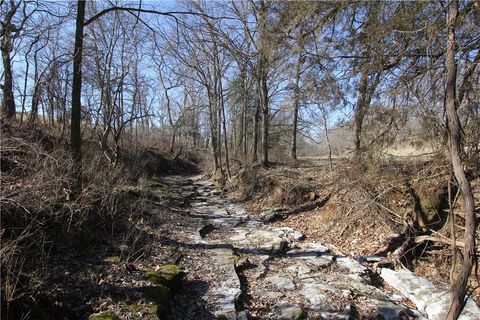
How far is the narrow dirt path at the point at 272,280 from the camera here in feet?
14.8

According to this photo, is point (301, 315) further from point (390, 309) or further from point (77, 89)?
point (77, 89)

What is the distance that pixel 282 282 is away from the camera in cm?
545

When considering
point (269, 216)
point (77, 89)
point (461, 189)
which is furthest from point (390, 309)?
point (77, 89)

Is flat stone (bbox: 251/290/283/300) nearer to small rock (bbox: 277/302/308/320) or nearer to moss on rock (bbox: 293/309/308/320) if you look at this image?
small rock (bbox: 277/302/308/320)

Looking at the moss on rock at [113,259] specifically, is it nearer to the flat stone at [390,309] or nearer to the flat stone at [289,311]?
the flat stone at [289,311]

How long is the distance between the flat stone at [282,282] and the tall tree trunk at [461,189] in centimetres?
227

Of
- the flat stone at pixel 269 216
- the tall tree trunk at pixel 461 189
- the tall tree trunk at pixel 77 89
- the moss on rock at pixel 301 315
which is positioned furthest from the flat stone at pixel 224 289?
the flat stone at pixel 269 216

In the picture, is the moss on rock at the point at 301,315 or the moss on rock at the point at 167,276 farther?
the moss on rock at the point at 167,276

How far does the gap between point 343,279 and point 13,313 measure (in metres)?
4.59

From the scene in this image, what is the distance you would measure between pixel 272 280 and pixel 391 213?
11.0 feet

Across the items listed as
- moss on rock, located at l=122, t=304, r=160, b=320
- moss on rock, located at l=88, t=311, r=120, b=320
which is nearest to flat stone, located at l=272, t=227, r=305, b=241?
moss on rock, located at l=122, t=304, r=160, b=320

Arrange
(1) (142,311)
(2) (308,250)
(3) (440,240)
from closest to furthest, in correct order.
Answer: (1) (142,311) < (3) (440,240) < (2) (308,250)

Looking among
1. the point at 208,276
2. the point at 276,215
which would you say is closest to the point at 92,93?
the point at 276,215

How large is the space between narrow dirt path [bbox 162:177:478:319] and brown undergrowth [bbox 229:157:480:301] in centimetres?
67
